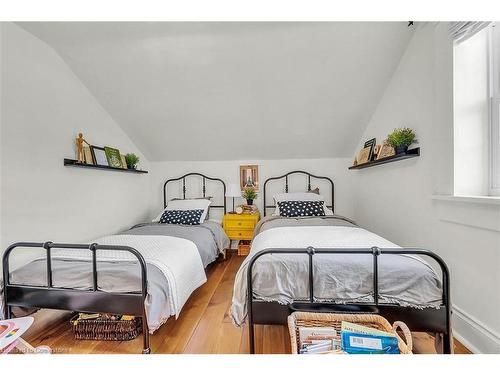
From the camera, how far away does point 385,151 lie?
98.0 inches

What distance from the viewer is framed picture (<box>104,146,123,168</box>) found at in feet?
9.67

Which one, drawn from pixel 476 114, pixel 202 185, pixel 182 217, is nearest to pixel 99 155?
pixel 182 217

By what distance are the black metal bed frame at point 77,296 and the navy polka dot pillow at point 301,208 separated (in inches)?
84.2

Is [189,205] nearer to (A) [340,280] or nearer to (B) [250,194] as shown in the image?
(B) [250,194]

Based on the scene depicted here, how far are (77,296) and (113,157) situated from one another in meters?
1.97

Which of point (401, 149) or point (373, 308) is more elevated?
point (401, 149)

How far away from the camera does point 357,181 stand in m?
3.61

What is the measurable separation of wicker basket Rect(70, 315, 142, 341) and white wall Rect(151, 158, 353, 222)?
2.40 m

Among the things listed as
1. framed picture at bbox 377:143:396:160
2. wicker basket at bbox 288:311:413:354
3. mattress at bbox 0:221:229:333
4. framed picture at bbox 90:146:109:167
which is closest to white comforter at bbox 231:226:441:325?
wicker basket at bbox 288:311:413:354
